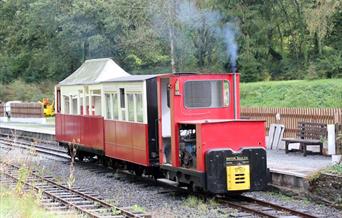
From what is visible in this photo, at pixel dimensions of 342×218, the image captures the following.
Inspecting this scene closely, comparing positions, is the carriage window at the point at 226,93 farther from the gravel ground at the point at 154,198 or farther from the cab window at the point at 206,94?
the gravel ground at the point at 154,198

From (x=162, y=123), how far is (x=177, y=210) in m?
2.69

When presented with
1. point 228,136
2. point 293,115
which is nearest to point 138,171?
point 228,136

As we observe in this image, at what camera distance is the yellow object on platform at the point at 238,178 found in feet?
41.1

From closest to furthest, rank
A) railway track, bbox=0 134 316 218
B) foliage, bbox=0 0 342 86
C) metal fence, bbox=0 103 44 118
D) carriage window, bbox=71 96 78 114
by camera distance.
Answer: railway track, bbox=0 134 316 218, carriage window, bbox=71 96 78 114, foliage, bbox=0 0 342 86, metal fence, bbox=0 103 44 118

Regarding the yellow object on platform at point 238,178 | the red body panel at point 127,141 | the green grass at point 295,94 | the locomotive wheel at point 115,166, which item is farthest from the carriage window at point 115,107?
Answer: the green grass at point 295,94

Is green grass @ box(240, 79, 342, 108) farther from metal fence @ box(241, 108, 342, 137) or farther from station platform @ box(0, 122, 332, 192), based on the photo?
station platform @ box(0, 122, 332, 192)

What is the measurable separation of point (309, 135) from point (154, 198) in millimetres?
7031

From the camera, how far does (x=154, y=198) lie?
14.0 meters

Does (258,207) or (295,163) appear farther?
(295,163)

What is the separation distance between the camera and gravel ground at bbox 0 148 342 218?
12.1 metres

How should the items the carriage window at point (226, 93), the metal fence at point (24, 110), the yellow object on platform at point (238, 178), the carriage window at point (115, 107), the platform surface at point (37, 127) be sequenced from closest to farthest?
the yellow object on platform at point (238, 178) < the carriage window at point (226, 93) < the carriage window at point (115, 107) < the platform surface at point (37, 127) < the metal fence at point (24, 110)

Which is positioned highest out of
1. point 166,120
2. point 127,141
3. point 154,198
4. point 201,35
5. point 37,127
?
point 201,35

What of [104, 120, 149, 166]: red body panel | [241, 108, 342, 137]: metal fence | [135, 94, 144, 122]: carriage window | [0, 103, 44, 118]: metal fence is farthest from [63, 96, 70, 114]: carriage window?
[0, 103, 44, 118]: metal fence

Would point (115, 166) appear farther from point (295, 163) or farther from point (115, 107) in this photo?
point (295, 163)
